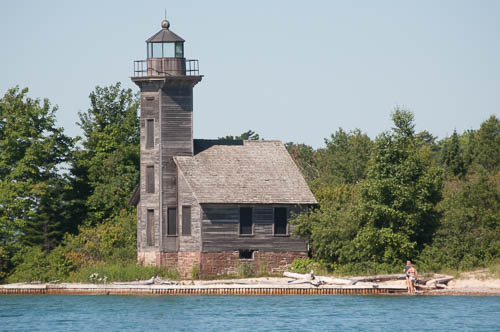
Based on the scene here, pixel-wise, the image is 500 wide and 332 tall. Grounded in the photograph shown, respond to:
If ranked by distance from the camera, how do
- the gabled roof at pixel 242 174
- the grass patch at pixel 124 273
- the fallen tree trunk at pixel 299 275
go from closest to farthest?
the fallen tree trunk at pixel 299 275, the grass patch at pixel 124 273, the gabled roof at pixel 242 174

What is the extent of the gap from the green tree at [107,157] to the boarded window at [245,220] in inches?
459

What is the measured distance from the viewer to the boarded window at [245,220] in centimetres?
5400

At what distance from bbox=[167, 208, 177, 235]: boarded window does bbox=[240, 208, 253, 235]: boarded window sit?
3.60 metres

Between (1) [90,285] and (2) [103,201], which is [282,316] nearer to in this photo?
(1) [90,285]

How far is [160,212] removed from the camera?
54094 mm

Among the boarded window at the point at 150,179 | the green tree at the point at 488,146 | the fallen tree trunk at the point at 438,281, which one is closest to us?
the fallen tree trunk at the point at 438,281

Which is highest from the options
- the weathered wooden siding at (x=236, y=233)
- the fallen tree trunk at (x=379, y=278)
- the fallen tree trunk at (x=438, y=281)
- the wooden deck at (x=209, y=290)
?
the weathered wooden siding at (x=236, y=233)

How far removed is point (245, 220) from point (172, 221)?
3.97 metres

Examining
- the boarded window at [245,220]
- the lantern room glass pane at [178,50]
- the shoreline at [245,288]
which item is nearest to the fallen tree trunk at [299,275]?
the shoreline at [245,288]

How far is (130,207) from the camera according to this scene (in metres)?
63.7

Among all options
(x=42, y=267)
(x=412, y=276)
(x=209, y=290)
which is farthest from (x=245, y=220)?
(x=42, y=267)

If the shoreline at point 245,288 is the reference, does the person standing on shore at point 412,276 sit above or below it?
above

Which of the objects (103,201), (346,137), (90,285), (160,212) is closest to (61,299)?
(90,285)

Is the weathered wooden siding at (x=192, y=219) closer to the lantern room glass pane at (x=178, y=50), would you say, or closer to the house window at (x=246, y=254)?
the house window at (x=246, y=254)
